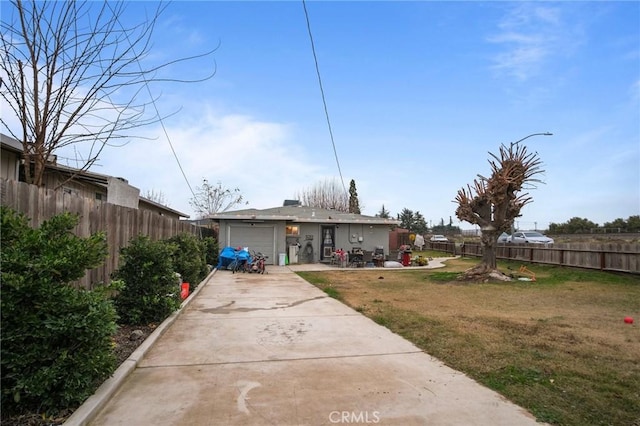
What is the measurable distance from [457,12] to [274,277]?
10266 mm

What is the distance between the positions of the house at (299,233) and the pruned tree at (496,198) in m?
8.20

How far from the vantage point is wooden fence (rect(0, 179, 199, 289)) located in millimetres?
3936

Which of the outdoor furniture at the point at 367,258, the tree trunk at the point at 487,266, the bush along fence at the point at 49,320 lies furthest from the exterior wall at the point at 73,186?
the outdoor furniture at the point at 367,258

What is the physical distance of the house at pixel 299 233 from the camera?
67.3 ft

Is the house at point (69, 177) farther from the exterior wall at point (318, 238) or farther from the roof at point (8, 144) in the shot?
the exterior wall at point (318, 238)

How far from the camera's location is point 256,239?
2072 cm

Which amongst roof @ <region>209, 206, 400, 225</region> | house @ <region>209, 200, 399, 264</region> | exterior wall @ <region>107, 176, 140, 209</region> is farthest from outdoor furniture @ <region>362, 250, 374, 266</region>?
exterior wall @ <region>107, 176, 140, 209</region>

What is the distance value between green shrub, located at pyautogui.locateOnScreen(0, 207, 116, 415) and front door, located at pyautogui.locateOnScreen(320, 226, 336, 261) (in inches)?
764

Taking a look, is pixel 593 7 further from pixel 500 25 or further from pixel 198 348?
pixel 198 348

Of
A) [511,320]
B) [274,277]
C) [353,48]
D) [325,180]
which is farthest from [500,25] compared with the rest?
[325,180]

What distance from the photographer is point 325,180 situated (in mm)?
50562

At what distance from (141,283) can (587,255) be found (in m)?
16.4

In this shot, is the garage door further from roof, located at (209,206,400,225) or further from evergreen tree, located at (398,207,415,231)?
evergreen tree, located at (398,207,415,231)

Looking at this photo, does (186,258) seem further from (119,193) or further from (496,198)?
(496,198)
